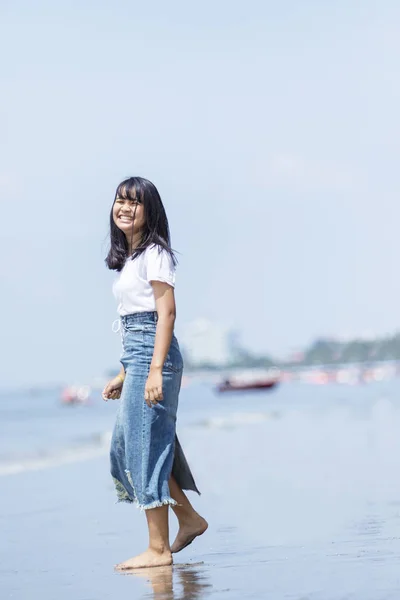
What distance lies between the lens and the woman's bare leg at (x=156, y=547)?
16.4ft

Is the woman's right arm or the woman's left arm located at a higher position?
the woman's left arm

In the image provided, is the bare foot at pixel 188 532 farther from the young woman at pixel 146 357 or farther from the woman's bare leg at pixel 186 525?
the young woman at pixel 146 357

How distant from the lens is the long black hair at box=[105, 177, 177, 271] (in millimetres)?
4965

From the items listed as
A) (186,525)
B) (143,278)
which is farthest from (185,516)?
(143,278)

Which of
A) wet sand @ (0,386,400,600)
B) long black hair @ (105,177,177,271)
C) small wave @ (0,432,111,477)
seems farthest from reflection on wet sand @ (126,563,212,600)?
small wave @ (0,432,111,477)

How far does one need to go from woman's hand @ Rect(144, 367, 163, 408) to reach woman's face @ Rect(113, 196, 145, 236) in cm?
61

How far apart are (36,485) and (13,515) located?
299cm

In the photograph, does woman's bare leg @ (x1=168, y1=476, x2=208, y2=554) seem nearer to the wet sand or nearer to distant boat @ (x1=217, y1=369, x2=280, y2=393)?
the wet sand

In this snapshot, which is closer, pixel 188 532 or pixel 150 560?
pixel 150 560

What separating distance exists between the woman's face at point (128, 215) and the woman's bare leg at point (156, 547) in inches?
45.6

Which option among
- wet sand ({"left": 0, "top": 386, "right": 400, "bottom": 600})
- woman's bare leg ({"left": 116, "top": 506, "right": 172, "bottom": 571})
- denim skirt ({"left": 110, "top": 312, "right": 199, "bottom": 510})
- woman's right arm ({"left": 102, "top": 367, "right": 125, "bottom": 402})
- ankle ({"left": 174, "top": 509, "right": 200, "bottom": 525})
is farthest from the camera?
ankle ({"left": 174, "top": 509, "right": 200, "bottom": 525})

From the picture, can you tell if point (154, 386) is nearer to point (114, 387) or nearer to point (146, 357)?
point (146, 357)

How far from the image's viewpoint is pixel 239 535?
20.4 feet

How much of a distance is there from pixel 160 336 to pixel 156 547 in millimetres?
926
